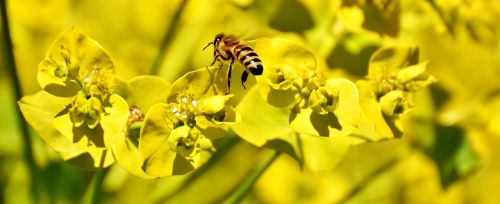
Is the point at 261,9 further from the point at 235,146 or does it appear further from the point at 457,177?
the point at 457,177

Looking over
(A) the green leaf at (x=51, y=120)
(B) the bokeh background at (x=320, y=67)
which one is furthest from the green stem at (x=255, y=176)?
(A) the green leaf at (x=51, y=120)

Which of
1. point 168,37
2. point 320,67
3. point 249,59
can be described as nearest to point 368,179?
point 320,67

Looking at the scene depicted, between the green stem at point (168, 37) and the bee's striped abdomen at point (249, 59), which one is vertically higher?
the bee's striped abdomen at point (249, 59)

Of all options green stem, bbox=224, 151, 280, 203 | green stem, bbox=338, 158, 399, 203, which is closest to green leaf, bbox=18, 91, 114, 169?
green stem, bbox=224, 151, 280, 203

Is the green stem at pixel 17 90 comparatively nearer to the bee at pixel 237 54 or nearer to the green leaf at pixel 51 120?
the green leaf at pixel 51 120

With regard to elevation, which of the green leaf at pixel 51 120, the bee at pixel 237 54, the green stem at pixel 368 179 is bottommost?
the green stem at pixel 368 179

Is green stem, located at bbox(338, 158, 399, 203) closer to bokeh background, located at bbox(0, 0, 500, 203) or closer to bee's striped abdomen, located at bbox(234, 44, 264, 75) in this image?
bokeh background, located at bbox(0, 0, 500, 203)

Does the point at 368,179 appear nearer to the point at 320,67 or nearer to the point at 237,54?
the point at 320,67
